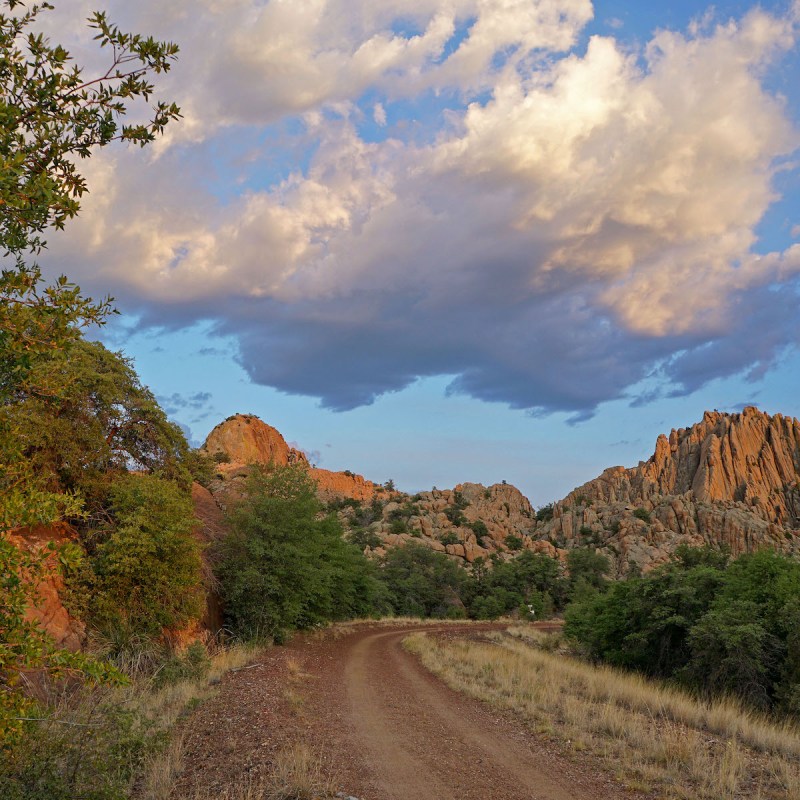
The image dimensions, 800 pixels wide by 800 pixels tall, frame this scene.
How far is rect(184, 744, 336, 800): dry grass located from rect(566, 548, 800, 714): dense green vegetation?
1546cm

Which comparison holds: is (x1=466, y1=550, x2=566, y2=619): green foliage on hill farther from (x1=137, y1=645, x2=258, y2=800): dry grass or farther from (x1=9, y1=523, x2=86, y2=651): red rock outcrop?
(x1=9, y1=523, x2=86, y2=651): red rock outcrop

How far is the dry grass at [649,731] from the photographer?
32.9 feet

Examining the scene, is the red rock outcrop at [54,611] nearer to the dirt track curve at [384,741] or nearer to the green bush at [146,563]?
the green bush at [146,563]

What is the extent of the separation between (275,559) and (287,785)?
1881 centimetres

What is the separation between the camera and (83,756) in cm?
867

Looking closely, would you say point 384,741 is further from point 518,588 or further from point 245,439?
point 245,439

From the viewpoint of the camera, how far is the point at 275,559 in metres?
27.3

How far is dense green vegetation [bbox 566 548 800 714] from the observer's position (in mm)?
19562

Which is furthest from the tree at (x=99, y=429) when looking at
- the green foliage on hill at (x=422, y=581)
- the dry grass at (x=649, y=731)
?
the green foliage on hill at (x=422, y=581)

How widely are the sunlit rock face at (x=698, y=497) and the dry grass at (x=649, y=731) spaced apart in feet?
253

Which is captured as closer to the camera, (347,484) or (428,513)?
(428,513)

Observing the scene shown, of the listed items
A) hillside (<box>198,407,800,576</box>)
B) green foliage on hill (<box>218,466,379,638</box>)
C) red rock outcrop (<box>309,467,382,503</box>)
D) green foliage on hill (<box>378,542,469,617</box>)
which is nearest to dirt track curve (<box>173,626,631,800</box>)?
green foliage on hill (<box>218,466,379,638</box>)

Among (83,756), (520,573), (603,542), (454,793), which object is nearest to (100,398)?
(83,756)

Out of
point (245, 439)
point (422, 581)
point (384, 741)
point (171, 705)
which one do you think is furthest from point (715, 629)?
point (245, 439)
